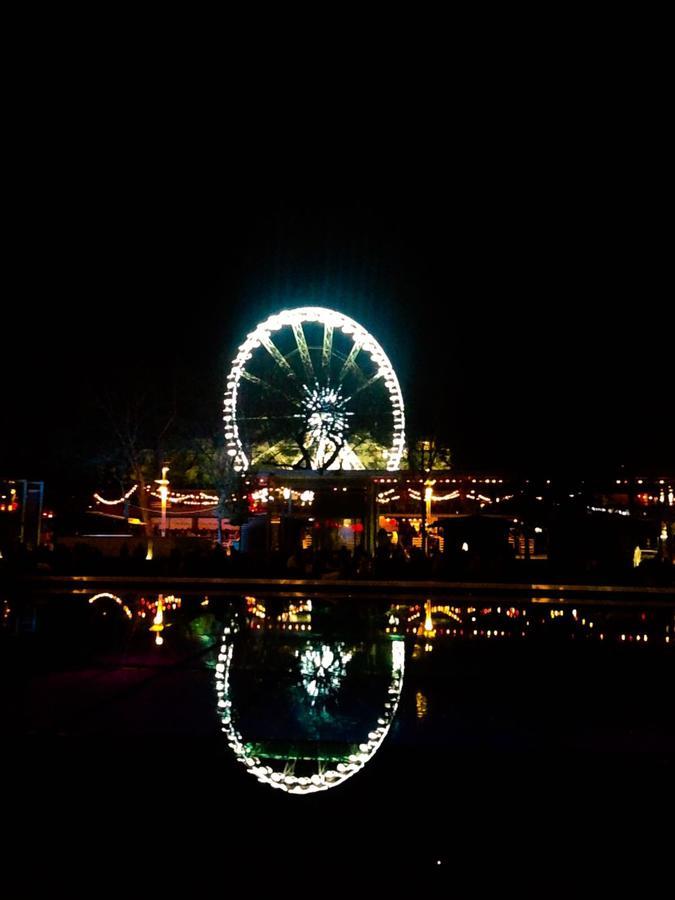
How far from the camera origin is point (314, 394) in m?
34.0

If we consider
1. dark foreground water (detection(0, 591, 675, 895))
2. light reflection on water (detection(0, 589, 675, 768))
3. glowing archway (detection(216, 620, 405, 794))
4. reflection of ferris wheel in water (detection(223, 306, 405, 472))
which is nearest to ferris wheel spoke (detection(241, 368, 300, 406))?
reflection of ferris wheel in water (detection(223, 306, 405, 472))

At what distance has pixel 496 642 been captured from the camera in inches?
508

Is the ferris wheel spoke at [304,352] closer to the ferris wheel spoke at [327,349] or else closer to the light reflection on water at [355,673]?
the ferris wheel spoke at [327,349]

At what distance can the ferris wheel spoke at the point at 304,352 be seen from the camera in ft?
113

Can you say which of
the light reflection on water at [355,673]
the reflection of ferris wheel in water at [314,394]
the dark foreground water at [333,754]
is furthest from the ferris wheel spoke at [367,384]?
the dark foreground water at [333,754]

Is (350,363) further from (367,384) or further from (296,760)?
(296,760)

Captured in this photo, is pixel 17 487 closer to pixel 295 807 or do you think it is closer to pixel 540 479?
pixel 540 479

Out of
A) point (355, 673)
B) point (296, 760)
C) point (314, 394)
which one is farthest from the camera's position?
point (314, 394)

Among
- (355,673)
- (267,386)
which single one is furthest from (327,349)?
(355,673)

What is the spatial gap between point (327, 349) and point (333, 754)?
28.3 metres

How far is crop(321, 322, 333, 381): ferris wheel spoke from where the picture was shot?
112 feet

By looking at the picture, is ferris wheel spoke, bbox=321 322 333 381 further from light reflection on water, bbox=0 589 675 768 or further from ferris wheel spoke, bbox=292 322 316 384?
light reflection on water, bbox=0 589 675 768

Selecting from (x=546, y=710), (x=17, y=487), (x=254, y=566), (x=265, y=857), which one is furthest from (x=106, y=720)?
(x=17, y=487)

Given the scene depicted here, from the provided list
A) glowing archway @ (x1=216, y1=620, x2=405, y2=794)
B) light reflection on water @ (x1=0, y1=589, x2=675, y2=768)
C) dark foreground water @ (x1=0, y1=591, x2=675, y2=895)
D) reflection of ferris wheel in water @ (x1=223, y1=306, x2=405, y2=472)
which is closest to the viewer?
dark foreground water @ (x1=0, y1=591, x2=675, y2=895)
